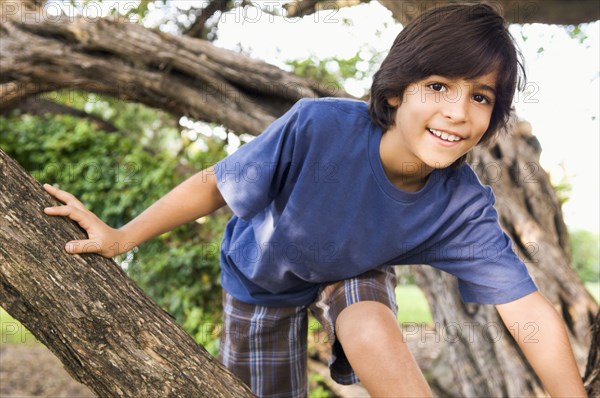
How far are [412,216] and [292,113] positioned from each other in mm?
504

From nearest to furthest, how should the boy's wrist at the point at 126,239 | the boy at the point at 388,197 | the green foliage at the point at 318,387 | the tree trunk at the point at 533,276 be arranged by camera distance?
1. the boy's wrist at the point at 126,239
2. the boy at the point at 388,197
3. the tree trunk at the point at 533,276
4. the green foliage at the point at 318,387

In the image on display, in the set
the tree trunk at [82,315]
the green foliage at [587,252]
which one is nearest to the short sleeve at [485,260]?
the tree trunk at [82,315]

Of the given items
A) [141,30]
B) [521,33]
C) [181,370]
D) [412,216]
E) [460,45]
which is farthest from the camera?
[141,30]

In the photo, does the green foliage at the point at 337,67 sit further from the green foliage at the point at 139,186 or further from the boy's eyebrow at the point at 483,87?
the boy's eyebrow at the point at 483,87

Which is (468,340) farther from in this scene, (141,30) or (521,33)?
(141,30)

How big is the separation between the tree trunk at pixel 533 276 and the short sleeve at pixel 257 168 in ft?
6.07

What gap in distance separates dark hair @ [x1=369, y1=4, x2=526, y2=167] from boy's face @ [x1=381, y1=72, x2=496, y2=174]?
0.03 metres

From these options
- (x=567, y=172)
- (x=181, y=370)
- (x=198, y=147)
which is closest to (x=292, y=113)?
(x=181, y=370)

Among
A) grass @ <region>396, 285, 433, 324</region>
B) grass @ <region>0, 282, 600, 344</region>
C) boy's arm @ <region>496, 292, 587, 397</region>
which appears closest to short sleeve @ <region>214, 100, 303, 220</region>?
boy's arm @ <region>496, 292, 587, 397</region>

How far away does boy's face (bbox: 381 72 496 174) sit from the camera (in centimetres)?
176

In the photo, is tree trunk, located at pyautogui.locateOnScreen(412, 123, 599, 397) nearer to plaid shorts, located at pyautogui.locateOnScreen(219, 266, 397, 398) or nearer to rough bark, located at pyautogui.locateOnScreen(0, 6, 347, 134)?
rough bark, located at pyautogui.locateOnScreen(0, 6, 347, 134)

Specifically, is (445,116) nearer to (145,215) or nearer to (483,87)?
(483,87)

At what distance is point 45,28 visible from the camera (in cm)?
457

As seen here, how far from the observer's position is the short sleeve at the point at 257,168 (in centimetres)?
188
